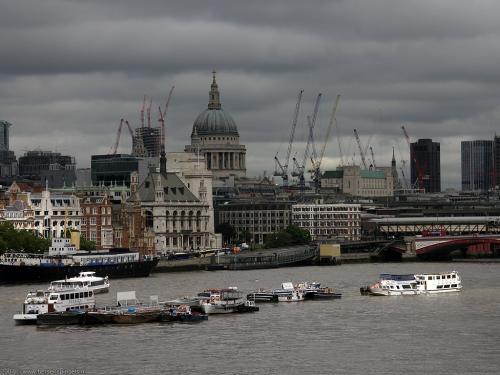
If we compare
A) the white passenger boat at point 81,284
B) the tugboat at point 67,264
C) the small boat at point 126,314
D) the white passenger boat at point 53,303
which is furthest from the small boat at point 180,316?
the tugboat at point 67,264

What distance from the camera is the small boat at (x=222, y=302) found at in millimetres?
83125

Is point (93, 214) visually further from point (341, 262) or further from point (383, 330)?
point (383, 330)

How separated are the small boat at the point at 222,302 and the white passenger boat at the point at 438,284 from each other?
1761 cm

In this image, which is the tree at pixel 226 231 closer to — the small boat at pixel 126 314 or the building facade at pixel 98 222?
the building facade at pixel 98 222

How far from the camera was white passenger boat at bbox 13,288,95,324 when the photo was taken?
78.8 m

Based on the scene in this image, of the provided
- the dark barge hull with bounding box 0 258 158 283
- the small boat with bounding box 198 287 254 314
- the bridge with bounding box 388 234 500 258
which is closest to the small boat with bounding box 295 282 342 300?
the small boat with bounding box 198 287 254 314

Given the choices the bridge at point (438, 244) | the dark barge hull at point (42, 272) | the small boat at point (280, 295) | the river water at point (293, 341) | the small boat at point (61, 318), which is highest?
the bridge at point (438, 244)

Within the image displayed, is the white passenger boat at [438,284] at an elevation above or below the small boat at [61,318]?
above

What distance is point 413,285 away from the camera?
99.4m

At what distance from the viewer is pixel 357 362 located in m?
62.1

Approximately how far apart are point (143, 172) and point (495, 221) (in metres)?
A: 43.2

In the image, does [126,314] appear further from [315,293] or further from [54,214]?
[54,214]

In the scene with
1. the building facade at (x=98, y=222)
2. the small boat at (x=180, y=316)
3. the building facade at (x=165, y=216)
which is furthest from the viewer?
the building facade at (x=165, y=216)

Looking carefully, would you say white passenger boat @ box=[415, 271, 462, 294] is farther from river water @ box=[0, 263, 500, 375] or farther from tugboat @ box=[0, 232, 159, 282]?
tugboat @ box=[0, 232, 159, 282]
